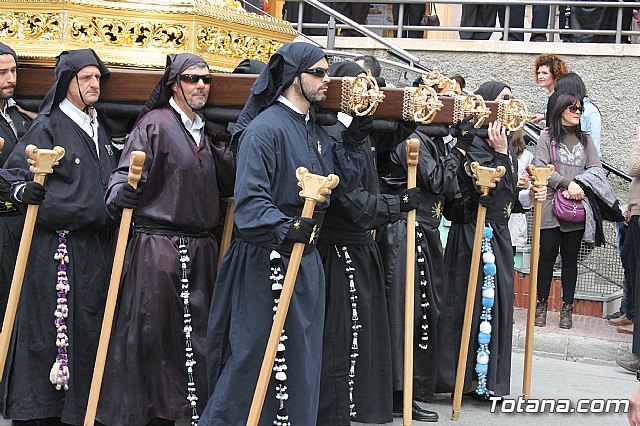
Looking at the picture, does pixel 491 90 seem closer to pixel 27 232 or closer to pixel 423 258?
pixel 423 258

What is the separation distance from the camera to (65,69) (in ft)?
20.4

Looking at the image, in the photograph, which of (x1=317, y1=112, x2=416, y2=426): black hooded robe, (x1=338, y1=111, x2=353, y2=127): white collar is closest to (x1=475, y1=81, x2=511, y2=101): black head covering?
(x1=317, y1=112, x2=416, y2=426): black hooded robe

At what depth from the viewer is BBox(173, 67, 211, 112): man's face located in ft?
20.3

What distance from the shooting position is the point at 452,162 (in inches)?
287

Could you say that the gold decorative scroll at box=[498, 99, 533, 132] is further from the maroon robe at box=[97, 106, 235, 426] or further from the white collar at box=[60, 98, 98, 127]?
the white collar at box=[60, 98, 98, 127]

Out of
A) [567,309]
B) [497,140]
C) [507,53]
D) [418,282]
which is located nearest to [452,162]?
[497,140]

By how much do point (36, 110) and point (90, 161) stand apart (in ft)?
2.12

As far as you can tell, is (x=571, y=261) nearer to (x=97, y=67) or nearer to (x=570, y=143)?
(x=570, y=143)

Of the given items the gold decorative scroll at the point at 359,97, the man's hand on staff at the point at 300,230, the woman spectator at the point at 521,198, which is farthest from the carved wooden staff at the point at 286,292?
the woman spectator at the point at 521,198

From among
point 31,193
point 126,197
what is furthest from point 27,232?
point 126,197

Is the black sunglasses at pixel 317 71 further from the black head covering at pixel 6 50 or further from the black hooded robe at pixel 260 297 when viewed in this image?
the black head covering at pixel 6 50

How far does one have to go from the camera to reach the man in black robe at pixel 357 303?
6254 mm

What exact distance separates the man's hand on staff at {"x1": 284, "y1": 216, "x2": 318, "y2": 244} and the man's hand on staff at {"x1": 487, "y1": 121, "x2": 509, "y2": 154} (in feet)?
7.35

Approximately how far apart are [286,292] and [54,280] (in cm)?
161
